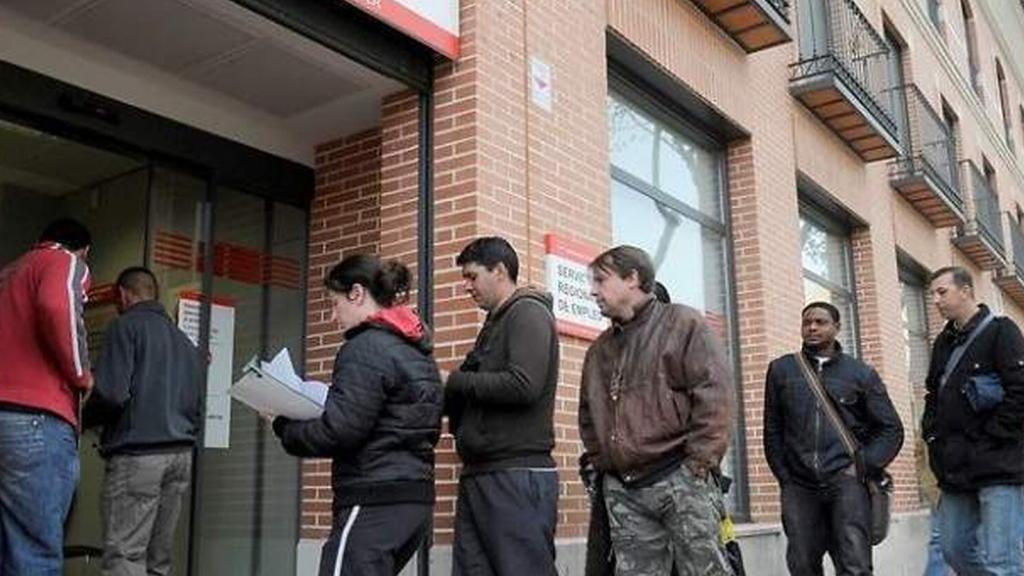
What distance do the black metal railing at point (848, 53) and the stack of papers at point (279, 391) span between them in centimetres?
712

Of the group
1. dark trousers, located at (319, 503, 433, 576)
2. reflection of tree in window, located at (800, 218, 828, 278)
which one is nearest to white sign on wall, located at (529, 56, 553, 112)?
dark trousers, located at (319, 503, 433, 576)

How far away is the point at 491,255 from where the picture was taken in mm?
3936

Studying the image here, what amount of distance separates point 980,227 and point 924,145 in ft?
10.2

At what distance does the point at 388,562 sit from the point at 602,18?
4048 millimetres

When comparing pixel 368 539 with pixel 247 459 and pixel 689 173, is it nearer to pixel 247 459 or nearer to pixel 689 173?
pixel 247 459

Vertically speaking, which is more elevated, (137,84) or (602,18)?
(602,18)

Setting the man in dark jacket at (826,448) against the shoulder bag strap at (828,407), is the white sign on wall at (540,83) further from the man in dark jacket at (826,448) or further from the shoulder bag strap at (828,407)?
the shoulder bag strap at (828,407)

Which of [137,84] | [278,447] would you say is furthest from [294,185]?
[278,447]

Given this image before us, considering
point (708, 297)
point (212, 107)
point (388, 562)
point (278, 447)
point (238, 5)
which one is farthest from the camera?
point (708, 297)

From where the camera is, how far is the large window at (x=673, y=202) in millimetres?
7039

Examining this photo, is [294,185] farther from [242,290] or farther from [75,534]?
[75,534]

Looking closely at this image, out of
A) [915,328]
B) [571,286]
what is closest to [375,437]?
[571,286]

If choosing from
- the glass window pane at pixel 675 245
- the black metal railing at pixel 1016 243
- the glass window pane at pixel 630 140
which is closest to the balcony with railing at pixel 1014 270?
the black metal railing at pixel 1016 243

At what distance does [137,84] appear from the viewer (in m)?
5.46
